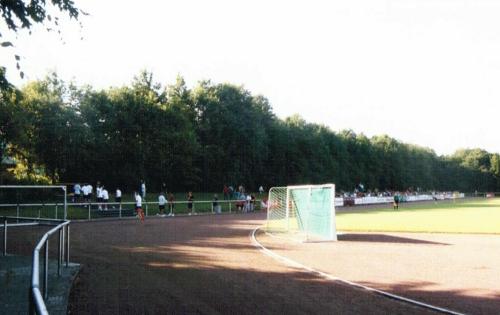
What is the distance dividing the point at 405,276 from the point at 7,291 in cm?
825

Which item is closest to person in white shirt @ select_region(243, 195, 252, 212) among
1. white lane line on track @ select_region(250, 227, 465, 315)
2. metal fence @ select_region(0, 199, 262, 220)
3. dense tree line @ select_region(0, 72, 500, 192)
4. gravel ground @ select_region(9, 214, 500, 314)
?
metal fence @ select_region(0, 199, 262, 220)

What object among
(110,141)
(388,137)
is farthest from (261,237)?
(388,137)

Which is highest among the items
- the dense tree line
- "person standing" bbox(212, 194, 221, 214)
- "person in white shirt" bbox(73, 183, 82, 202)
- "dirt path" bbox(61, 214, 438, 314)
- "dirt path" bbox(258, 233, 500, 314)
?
the dense tree line

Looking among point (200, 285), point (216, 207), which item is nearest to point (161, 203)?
point (216, 207)

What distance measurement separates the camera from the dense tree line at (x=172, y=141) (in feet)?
138

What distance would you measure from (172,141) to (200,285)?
43.6 meters

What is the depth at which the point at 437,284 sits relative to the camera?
35.4 feet

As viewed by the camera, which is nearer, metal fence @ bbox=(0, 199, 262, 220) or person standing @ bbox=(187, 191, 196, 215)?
metal fence @ bbox=(0, 199, 262, 220)

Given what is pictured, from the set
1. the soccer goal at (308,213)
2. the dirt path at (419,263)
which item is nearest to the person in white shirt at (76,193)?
the soccer goal at (308,213)

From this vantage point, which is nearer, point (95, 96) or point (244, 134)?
point (95, 96)

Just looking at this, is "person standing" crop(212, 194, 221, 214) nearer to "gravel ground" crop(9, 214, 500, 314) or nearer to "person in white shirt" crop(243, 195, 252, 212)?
"person in white shirt" crop(243, 195, 252, 212)

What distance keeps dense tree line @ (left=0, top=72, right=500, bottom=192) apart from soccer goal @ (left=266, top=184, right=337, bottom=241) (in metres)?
11.4

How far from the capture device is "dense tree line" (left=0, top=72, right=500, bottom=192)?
42125mm

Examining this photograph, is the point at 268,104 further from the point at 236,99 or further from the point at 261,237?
the point at 261,237
